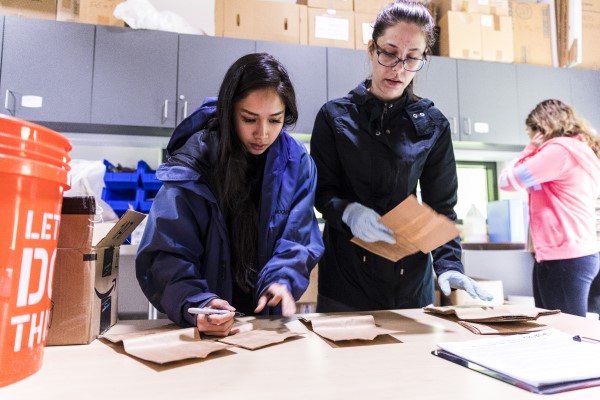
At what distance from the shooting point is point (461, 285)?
40.9 inches

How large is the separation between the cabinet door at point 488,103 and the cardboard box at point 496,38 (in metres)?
0.06

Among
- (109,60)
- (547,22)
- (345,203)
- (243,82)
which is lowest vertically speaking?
(345,203)

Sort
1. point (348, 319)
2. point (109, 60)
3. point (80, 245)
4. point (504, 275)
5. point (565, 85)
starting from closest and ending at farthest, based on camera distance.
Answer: point (80, 245) → point (348, 319) → point (109, 60) → point (504, 275) → point (565, 85)

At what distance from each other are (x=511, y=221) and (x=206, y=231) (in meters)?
2.56

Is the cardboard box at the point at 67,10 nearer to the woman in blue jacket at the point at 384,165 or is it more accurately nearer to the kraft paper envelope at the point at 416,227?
the woman in blue jacket at the point at 384,165

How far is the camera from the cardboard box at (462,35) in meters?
2.95

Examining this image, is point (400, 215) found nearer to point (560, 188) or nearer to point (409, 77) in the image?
point (409, 77)

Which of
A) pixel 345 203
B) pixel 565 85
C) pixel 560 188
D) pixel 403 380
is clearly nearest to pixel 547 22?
pixel 565 85

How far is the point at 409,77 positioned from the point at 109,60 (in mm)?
1972

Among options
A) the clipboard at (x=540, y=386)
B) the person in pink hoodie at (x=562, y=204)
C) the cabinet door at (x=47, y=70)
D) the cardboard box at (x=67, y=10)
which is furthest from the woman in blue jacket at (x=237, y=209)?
the cardboard box at (x=67, y=10)

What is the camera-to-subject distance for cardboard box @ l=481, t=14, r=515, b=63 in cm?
300

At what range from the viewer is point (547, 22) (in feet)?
10.3

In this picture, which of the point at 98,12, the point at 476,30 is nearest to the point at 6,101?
the point at 98,12

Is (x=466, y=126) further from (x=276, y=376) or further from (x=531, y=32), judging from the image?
(x=276, y=376)
